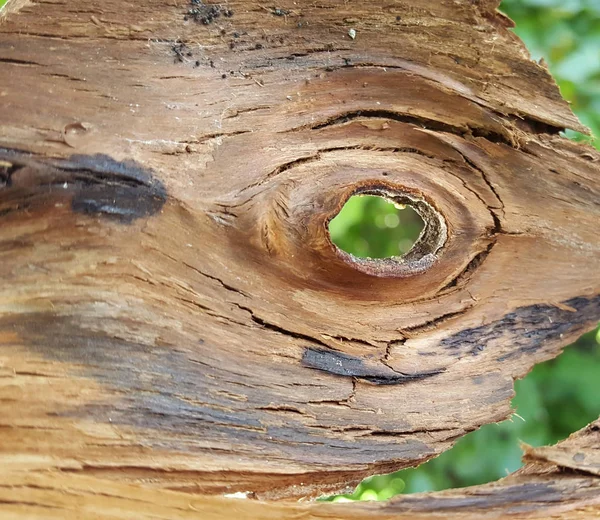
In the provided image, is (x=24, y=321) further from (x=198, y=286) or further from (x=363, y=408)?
(x=363, y=408)

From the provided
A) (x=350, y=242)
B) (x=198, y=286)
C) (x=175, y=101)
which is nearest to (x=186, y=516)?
(x=198, y=286)

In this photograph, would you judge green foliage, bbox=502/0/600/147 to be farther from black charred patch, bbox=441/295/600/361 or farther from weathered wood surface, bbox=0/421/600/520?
weathered wood surface, bbox=0/421/600/520

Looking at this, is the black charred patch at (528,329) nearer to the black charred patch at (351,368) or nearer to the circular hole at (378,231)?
the black charred patch at (351,368)

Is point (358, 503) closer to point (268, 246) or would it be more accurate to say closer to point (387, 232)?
point (268, 246)

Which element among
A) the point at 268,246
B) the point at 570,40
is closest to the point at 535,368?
the point at 570,40

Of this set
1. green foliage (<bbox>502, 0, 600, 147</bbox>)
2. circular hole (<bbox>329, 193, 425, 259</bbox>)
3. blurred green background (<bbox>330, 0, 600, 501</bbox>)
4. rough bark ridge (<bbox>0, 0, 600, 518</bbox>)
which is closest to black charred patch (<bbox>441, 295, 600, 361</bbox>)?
rough bark ridge (<bbox>0, 0, 600, 518</bbox>)

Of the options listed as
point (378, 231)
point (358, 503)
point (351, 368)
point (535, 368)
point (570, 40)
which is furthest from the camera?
point (378, 231)

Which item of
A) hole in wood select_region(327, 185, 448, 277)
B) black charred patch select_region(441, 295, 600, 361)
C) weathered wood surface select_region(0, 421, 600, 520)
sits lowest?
weathered wood surface select_region(0, 421, 600, 520)
